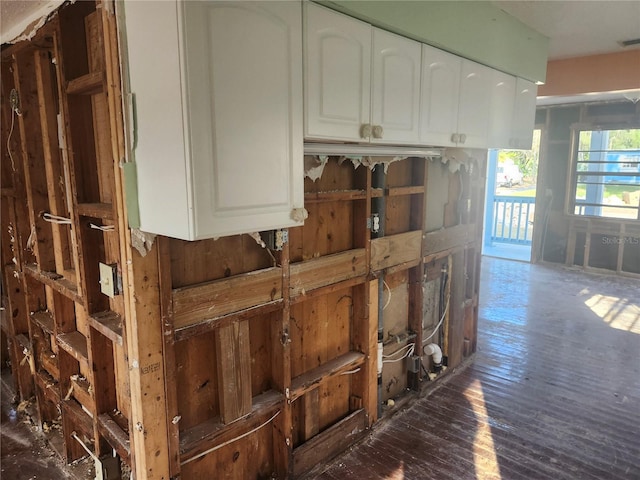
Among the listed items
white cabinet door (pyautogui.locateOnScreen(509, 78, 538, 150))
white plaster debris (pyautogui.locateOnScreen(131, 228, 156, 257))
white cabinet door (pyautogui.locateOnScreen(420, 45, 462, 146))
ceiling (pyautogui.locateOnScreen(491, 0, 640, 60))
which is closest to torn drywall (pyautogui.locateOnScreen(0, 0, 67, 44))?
white plaster debris (pyautogui.locateOnScreen(131, 228, 156, 257))

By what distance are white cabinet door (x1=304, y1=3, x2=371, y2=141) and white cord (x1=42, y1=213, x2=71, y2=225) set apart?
129 cm

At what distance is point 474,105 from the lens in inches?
105

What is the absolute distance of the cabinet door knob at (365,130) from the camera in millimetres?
1945

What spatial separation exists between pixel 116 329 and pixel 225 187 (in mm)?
840

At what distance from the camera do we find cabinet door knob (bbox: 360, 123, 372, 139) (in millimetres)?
1945

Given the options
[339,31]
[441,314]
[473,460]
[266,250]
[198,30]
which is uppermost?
[339,31]

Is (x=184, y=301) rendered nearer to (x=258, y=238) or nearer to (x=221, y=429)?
(x=258, y=238)

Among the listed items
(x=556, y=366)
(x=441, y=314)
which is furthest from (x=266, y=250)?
(x=556, y=366)

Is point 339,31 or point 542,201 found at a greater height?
point 339,31

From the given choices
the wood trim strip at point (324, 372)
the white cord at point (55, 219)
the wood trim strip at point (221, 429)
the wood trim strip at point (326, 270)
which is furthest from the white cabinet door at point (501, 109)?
the white cord at point (55, 219)

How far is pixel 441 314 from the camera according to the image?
3393 mm

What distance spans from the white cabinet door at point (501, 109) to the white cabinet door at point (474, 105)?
0.08 metres

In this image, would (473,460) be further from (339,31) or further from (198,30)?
(198,30)

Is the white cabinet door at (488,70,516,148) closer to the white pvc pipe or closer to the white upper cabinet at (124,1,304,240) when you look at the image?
the white pvc pipe
